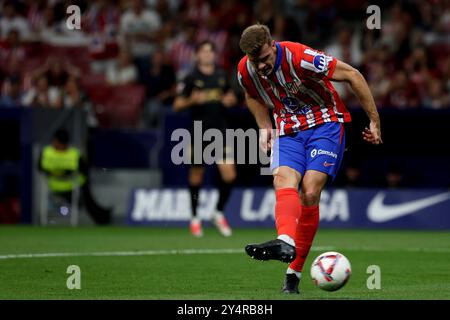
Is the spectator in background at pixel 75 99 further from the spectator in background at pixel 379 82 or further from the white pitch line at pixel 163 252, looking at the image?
the white pitch line at pixel 163 252

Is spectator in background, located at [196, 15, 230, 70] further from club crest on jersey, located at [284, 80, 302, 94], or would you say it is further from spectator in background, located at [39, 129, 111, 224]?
club crest on jersey, located at [284, 80, 302, 94]

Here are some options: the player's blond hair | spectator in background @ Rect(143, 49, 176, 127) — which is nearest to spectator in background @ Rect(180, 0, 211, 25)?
spectator in background @ Rect(143, 49, 176, 127)

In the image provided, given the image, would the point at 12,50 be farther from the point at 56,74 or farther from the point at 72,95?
the point at 72,95

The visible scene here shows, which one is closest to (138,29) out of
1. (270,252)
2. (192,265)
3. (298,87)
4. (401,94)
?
(401,94)

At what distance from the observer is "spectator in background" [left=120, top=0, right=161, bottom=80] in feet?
70.8

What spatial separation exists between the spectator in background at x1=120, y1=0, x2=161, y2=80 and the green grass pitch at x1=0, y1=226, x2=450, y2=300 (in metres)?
6.18

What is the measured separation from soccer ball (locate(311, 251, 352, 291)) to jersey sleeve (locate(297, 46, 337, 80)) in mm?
1364

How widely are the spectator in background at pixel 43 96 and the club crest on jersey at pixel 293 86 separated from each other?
11.1 m

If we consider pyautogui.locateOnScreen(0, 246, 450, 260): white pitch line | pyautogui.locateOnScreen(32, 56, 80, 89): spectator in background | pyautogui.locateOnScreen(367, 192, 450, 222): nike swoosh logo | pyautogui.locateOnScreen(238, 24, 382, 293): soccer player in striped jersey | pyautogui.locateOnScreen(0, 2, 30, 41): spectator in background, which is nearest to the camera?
pyautogui.locateOnScreen(238, 24, 382, 293): soccer player in striped jersey

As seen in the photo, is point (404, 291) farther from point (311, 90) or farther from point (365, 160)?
point (365, 160)

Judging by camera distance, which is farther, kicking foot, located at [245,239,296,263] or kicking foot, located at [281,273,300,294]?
kicking foot, located at [281,273,300,294]

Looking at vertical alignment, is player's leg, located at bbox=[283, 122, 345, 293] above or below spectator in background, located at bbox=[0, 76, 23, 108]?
below

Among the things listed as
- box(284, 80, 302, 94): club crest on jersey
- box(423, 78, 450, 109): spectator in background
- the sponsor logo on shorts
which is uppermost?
box(423, 78, 450, 109): spectator in background

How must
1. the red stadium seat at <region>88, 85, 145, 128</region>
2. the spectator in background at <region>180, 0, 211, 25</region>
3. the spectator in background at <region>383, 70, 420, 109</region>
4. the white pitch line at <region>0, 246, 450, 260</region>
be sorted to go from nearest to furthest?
the white pitch line at <region>0, 246, 450, 260</region> < the spectator in background at <region>383, 70, 420, 109</region> < the red stadium seat at <region>88, 85, 145, 128</region> < the spectator in background at <region>180, 0, 211, 25</region>
